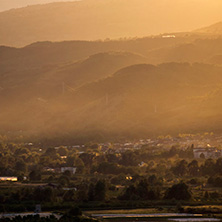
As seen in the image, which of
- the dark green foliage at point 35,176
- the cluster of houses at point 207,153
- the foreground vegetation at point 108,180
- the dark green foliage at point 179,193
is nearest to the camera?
the foreground vegetation at point 108,180

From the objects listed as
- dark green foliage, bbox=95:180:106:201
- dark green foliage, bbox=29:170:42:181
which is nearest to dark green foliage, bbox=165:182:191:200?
dark green foliage, bbox=95:180:106:201

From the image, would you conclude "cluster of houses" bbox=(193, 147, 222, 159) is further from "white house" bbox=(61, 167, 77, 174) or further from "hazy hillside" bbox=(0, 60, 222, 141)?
"hazy hillside" bbox=(0, 60, 222, 141)

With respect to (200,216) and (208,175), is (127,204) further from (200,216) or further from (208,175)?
(208,175)

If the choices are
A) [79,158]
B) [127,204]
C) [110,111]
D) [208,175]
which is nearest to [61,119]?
[110,111]

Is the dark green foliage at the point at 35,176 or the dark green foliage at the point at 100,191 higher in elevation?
the dark green foliage at the point at 35,176

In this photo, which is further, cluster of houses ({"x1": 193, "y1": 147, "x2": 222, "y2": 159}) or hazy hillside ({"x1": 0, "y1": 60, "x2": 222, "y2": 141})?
hazy hillside ({"x1": 0, "y1": 60, "x2": 222, "y2": 141})

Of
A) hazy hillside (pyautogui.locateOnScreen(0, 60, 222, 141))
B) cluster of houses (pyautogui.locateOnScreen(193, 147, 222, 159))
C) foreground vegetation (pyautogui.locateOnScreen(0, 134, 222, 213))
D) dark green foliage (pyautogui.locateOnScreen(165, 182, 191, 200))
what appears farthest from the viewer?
hazy hillside (pyautogui.locateOnScreen(0, 60, 222, 141))

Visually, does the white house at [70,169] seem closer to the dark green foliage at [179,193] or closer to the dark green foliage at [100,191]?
the dark green foliage at [100,191]

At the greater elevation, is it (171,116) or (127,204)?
(171,116)

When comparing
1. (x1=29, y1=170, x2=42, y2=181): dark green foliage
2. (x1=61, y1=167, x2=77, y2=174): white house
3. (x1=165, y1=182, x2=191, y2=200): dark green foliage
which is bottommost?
(x1=165, y1=182, x2=191, y2=200): dark green foliage

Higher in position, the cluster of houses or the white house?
the cluster of houses

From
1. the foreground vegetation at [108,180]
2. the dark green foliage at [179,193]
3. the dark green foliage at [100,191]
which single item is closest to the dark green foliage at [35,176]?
the foreground vegetation at [108,180]
